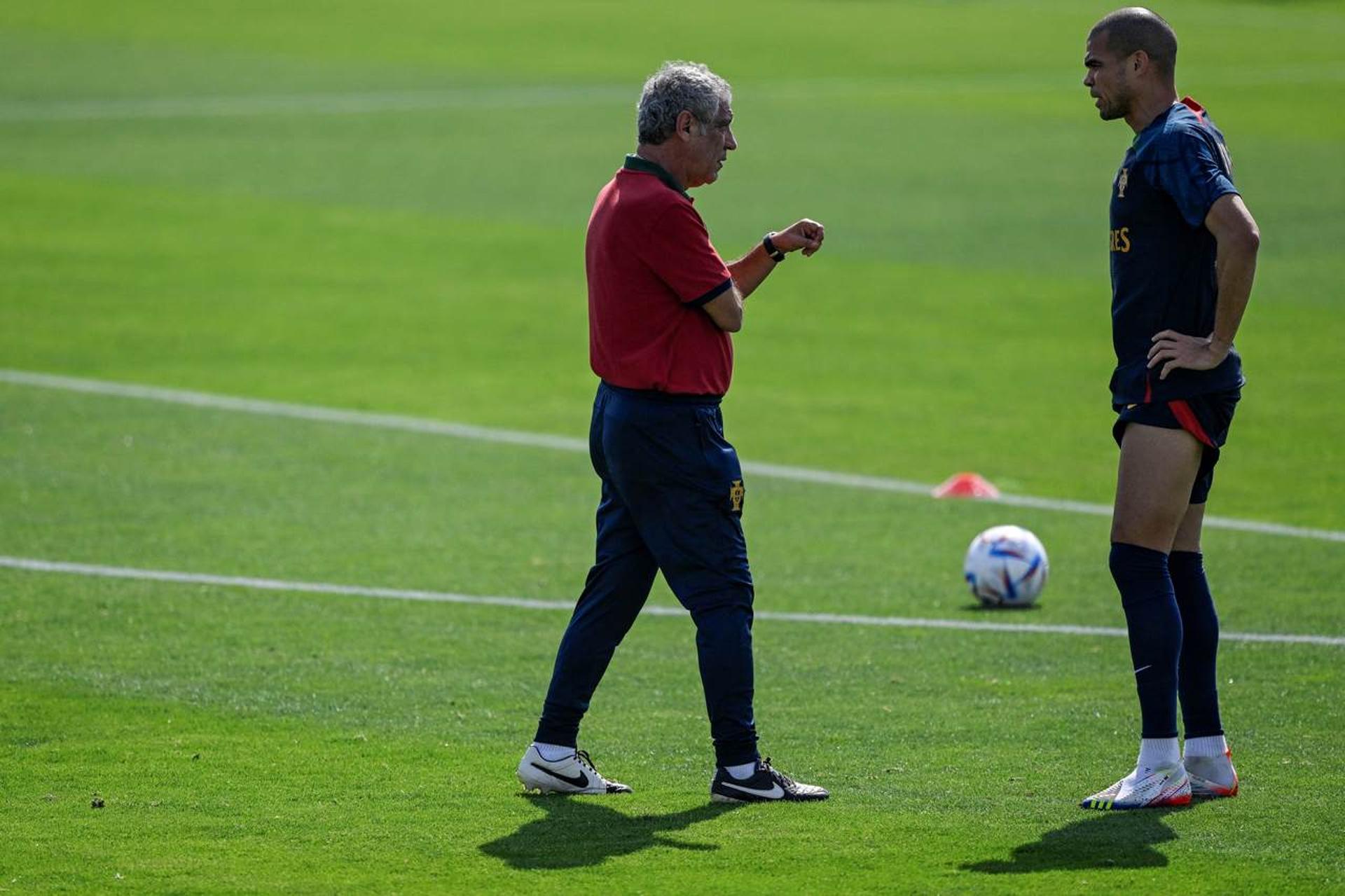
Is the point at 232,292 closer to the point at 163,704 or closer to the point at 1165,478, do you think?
the point at 163,704

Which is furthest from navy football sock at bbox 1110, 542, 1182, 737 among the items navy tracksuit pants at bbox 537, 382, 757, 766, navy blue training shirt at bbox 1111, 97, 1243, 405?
navy tracksuit pants at bbox 537, 382, 757, 766

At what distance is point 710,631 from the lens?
6.62 meters

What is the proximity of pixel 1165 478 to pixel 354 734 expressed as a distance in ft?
10.1

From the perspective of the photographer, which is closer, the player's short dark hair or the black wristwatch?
the player's short dark hair

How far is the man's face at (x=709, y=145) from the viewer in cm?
653

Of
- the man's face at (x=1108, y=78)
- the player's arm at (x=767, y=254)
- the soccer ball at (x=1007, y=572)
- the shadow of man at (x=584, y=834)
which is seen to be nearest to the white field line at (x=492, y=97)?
the soccer ball at (x=1007, y=572)

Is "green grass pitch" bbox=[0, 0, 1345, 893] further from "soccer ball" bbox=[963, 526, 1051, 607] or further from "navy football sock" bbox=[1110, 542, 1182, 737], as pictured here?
"navy football sock" bbox=[1110, 542, 1182, 737]

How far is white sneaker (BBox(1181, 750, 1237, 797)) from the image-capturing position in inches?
266

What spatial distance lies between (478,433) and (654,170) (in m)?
8.39

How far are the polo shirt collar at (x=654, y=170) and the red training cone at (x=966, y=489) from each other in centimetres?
652

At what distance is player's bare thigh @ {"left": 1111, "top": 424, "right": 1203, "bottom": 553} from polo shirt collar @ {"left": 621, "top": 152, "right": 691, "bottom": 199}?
65.3 inches

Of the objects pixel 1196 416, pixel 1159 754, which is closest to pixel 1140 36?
pixel 1196 416

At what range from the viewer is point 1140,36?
6.60 m

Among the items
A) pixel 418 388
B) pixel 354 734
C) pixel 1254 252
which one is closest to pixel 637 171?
pixel 1254 252
